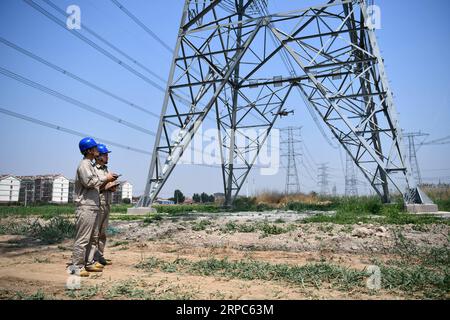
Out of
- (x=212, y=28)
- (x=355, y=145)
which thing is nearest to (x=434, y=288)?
(x=355, y=145)

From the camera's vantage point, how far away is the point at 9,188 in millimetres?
63875

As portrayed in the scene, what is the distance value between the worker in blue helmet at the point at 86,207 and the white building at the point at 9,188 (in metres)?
70.0

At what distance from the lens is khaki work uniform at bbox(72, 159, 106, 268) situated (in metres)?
4.42

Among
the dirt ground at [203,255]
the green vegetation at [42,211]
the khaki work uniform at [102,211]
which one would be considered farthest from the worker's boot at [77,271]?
the green vegetation at [42,211]

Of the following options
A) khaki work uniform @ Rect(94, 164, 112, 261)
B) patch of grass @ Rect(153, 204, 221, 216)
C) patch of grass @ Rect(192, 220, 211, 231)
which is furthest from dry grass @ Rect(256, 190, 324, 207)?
khaki work uniform @ Rect(94, 164, 112, 261)

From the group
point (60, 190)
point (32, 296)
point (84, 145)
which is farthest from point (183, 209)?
point (60, 190)

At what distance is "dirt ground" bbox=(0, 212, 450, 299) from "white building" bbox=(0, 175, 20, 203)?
6615 centimetres

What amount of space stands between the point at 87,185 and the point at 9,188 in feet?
238

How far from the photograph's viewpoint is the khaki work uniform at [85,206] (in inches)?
174

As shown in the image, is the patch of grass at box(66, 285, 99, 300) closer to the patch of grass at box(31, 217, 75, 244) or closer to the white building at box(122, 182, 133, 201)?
the patch of grass at box(31, 217, 75, 244)

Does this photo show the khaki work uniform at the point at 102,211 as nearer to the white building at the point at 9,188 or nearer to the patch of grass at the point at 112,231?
the patch of grass at the point at 112,231

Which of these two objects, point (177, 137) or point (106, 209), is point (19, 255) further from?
point (177, 137)

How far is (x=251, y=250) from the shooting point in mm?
6395
